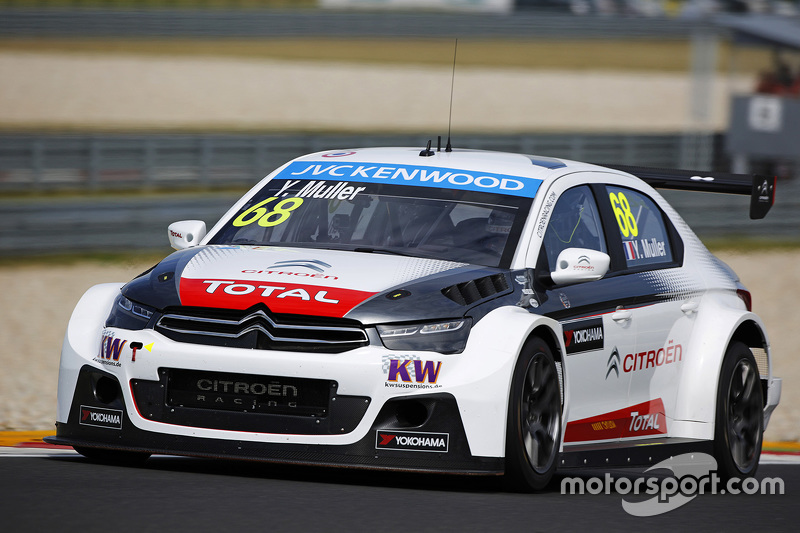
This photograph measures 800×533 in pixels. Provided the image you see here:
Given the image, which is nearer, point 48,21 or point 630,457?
point 630,457

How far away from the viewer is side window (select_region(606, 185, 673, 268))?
7801 mm

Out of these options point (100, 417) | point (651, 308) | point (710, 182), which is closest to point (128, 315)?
point (100, 417)

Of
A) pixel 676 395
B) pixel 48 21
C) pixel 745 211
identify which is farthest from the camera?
pixel 48 21

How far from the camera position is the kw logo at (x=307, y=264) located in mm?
6484

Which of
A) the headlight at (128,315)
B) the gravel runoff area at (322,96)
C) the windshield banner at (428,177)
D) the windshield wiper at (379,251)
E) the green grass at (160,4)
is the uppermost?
the windshield banner at (428,177)

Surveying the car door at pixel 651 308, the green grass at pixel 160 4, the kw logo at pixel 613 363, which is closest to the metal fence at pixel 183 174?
the car door at pixel 651 308

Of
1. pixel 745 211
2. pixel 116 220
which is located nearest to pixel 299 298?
pixel 116 220

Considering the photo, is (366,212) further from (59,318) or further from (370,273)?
(59,318)

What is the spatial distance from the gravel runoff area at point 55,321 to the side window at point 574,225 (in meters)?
3.57

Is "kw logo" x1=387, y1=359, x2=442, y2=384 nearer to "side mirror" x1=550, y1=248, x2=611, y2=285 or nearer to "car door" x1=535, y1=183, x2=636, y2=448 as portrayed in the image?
"car door" x1=535, y1=183, x2=636, y2=448

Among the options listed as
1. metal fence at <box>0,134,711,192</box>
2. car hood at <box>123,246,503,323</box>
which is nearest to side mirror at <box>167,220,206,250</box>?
car hood at <box>123,246,503,323</box>

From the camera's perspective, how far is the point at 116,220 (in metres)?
20.9

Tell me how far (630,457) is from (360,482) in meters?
1.45

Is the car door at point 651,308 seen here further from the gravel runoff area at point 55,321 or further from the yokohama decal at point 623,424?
the gravel runoff area at point 55,321
